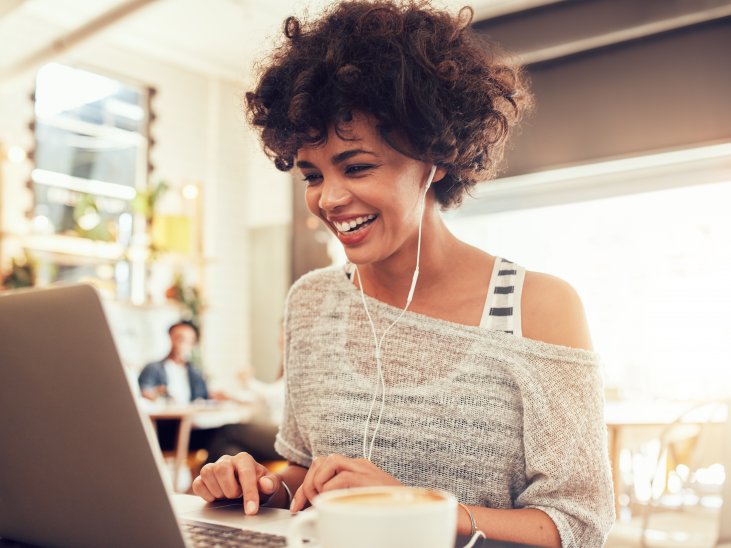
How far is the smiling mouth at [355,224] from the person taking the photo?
1.09 m

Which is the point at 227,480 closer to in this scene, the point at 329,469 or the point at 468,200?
the point at 329,469

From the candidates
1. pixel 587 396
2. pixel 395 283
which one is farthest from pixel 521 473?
pixel 395 283

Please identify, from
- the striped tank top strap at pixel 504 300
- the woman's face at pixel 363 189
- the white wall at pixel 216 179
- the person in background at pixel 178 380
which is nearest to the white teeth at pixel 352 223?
the woman's face at pixel 363 189

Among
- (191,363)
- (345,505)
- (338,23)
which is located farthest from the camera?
(191,363)

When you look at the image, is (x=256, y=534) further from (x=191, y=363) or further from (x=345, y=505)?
(x=191, y=363)

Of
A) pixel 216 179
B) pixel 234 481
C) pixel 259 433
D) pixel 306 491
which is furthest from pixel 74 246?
pixel 306 491

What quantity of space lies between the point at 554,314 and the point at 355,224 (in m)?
0.32

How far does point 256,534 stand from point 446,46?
0.75 meters

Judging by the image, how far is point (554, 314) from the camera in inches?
43.2

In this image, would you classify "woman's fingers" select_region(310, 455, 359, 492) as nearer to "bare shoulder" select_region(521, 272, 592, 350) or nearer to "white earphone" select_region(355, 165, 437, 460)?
"white earphone" select_region(355, 165, 437, 460)

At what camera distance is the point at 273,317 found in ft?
24.4

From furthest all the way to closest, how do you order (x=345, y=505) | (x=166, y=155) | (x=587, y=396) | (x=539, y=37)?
1. (x=166, y=155)
2. (x=539, y=37)
3. (x=587, y=396)
4. (x=345, y=505)

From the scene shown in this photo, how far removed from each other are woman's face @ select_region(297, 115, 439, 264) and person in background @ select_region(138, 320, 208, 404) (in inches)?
185

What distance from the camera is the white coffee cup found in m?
0.48
